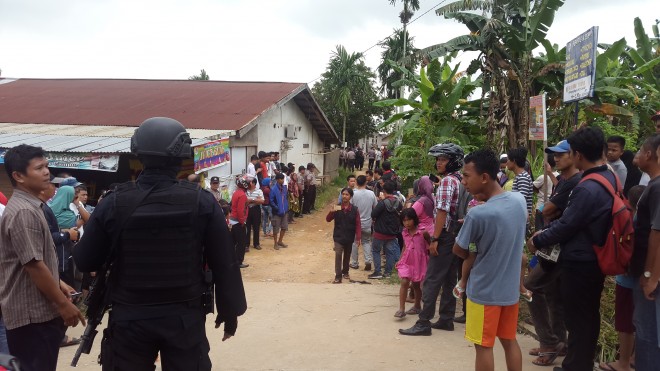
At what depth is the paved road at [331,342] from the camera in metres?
4.37

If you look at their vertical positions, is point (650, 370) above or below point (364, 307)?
above

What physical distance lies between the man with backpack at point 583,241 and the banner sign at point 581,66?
2.06m

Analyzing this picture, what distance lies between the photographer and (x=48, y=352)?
3.05 meters

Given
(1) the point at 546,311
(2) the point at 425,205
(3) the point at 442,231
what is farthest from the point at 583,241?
(2) the point at 425,205

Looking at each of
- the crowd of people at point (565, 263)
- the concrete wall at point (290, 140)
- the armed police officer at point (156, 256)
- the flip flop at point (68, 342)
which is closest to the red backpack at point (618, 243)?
the crowd of people at point (565, 263)

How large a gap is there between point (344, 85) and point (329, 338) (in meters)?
25.5

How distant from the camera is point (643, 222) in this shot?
3312 millimetres

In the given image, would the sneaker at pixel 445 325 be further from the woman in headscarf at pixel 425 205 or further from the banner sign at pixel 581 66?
the banner sign at pixel 581 66

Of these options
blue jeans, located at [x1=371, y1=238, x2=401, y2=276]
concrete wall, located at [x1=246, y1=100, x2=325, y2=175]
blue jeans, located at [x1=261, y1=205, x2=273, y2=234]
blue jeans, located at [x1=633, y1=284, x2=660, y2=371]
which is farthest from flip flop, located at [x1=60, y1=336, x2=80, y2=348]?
concrete wall, located at [x1=246, y1=100, x2=325, y2=175]

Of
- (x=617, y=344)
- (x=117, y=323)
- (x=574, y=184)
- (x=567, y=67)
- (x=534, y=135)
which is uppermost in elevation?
(x=567, y=67)

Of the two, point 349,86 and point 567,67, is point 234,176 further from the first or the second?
point 349,86

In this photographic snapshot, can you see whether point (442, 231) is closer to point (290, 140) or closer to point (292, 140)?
point (290, 140)

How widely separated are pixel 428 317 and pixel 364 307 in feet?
4.19

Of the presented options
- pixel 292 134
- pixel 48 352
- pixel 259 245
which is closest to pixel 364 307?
pixel 48 352
